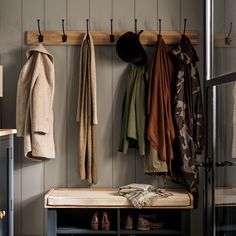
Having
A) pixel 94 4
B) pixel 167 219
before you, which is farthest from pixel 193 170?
pixel 94 4

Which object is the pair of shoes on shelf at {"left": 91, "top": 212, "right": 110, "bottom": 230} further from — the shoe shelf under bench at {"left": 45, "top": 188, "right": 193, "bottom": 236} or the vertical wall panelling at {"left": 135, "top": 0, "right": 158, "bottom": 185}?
the vertical wall panelling at {"left": 135, "top": 0, "right": 158, "bottom": 185}

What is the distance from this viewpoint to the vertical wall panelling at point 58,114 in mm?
3281

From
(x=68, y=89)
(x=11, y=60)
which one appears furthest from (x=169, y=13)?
(x=11, y=60)

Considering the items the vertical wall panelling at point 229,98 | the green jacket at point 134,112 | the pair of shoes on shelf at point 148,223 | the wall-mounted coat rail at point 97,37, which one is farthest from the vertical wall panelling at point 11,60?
the vertical wall panelling at point 229,98

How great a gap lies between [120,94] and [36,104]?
643 mm

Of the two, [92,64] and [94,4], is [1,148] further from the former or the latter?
[94,4]

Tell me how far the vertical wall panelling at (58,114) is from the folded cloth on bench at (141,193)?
0.50m

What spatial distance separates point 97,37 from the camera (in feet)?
10.6

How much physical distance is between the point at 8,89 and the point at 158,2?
4.15 feet

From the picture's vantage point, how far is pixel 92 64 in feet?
10.3

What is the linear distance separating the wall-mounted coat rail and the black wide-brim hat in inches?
4.6

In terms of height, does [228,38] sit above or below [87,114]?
above

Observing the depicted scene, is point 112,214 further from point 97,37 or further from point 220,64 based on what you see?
point 220,64

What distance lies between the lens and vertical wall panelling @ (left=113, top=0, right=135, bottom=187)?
3.28 m
